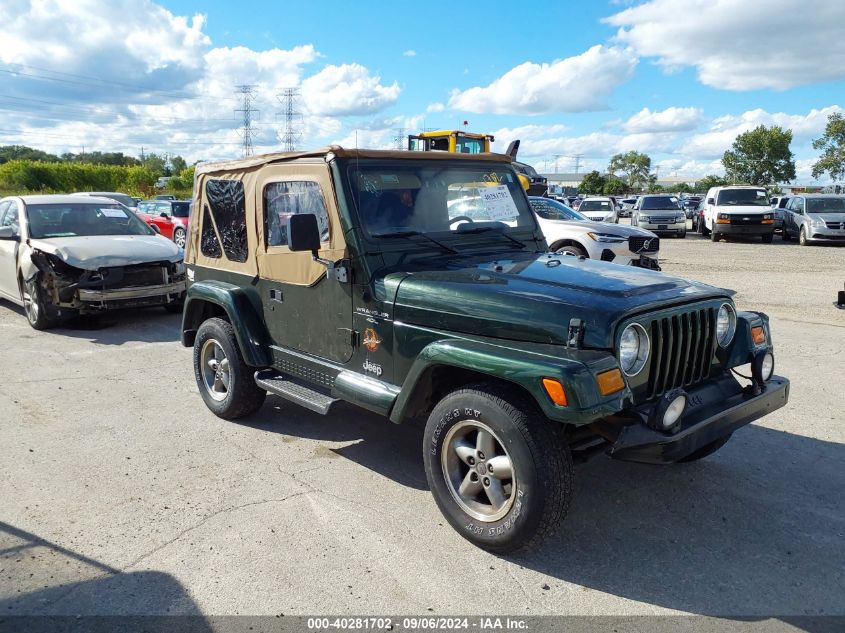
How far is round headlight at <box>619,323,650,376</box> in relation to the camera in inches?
127

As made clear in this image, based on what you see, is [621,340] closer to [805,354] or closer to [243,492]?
[243,492]

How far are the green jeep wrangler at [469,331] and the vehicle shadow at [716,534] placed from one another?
0.31 m

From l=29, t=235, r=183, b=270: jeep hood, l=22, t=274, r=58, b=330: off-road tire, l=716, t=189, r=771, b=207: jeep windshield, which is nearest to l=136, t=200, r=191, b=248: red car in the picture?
l=29, t=235, r=183, b=270: jeep hood


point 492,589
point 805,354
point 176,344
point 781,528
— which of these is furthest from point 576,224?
point 492,589

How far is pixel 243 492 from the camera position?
410 cm

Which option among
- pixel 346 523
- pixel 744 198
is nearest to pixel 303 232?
pixel 346 523

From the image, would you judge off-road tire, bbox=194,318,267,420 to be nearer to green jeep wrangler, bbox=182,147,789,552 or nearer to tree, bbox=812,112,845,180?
green jeep wrangler, bbox=182,147,789,552

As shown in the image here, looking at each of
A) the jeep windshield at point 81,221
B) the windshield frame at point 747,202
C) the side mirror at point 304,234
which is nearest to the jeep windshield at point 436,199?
the side mirror at point 304,234

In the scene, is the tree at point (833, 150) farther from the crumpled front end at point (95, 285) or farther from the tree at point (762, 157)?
the crumpled front end at point (95, 285)

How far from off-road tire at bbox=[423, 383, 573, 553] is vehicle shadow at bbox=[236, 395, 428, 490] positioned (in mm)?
899

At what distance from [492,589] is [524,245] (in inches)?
94.0

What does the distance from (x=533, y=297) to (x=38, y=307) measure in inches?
292

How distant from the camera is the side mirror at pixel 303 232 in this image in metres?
3.86

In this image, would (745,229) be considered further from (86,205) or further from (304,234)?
(304,234)
